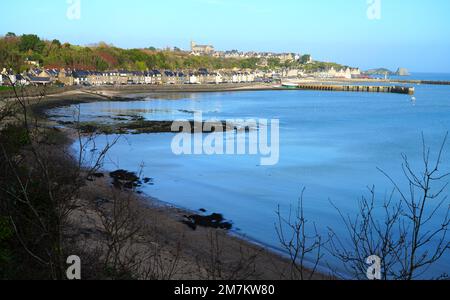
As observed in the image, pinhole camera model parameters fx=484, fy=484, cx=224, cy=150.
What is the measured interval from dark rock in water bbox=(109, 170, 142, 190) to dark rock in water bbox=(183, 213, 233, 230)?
2.56 m

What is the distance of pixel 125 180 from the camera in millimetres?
13156

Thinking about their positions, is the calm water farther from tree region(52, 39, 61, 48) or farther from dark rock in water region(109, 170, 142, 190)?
tree region(52, 39, 61, 48)

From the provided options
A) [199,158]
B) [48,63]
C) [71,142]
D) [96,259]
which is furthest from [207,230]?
[48,63]

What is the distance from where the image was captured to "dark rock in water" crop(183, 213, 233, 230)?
943 centimetres

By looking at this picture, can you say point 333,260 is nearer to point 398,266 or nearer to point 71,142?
point 398,266

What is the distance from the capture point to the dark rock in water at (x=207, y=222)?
30.9 feet

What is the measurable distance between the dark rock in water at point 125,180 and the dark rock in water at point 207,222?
256 centimetres

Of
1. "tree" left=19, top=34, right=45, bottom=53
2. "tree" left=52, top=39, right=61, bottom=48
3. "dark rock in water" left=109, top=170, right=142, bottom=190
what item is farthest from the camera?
"tree" left=52, top=39, right=61, bottom=48

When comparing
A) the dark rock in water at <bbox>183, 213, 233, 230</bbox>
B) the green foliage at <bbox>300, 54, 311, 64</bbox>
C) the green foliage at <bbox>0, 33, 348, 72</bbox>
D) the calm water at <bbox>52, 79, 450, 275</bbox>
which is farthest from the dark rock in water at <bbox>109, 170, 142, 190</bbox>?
the green foliage at <bbox>300, 54, 311, 64</bbox>

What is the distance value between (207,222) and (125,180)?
167 inches

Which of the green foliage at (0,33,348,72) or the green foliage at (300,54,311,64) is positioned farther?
the green foliage at (300,54,311,64)

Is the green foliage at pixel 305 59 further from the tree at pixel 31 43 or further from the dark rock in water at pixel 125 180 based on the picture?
the dark rock in water at pixel 125 180

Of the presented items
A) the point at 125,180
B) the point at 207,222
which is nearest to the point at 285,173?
the point at 125,180

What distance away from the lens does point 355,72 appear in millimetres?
177750
